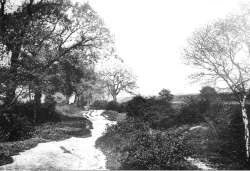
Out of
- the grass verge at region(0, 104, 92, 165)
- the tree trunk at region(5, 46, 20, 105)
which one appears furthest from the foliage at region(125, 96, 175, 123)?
the tree trunk at region(5, 46, 20, 105)

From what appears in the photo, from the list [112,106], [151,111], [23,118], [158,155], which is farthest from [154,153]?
[112,106]

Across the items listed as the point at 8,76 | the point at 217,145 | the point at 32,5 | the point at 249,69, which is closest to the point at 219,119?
the point at 217,145

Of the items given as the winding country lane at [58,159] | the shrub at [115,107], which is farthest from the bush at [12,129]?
the shrub at [115,107]

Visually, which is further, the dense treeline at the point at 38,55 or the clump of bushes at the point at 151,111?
the clump of bushes at the point at 151,111

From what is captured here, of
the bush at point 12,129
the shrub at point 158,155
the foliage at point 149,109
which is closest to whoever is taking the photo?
the shrub at point 158,155

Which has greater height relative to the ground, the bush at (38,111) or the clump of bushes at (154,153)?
the bush at (38,111)

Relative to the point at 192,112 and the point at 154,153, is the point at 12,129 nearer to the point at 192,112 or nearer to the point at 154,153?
the point at 154,153

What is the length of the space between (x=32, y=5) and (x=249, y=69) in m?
19.1

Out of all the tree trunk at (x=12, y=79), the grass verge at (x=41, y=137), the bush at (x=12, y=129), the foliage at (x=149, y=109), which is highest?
the tree trunk at (x=12, y=79)

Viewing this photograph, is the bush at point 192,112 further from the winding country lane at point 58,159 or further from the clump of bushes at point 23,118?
the clump of bushes at point 23,118

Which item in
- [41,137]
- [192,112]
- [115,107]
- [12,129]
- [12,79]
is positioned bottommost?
[41,137]

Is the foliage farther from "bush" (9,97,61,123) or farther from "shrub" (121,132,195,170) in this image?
"shrub" (121,132,195,170)

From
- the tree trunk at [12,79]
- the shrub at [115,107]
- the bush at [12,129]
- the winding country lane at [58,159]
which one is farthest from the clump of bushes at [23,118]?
the shrub at [115,107]

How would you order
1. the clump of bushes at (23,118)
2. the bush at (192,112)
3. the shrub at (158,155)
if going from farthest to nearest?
the bush at (192,112) → the clump of bushes at (23,118) → the shrub at (158,155)
